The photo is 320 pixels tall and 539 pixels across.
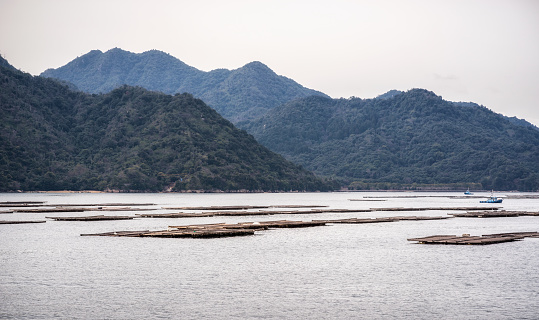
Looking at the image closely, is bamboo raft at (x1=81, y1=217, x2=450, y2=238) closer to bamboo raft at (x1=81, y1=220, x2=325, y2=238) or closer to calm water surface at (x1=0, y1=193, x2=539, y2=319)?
bamboo raft at (x1=81, y1=220, x2=325, y2=238)

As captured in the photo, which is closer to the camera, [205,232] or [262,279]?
[262,279]

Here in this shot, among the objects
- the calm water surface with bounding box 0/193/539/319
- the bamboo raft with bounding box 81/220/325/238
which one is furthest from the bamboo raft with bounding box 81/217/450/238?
the calm water surface with bounding box 0/193/539/319

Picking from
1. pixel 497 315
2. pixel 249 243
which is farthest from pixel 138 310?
pixel 249 243

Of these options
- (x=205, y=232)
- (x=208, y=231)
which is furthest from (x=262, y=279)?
(x=208, y=231)

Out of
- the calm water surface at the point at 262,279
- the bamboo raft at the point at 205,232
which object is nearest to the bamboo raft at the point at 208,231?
the bamboo raft at the point at 205,232

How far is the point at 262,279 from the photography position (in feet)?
137

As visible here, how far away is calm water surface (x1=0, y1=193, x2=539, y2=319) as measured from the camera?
3183 centimetres

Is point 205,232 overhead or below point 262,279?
overhead

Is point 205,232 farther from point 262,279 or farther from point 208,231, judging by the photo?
point 262,279

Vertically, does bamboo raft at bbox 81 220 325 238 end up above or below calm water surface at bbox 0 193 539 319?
above

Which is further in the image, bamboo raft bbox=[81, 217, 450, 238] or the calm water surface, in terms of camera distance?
bamboo raft bbox=[81, 217, 450, 238]

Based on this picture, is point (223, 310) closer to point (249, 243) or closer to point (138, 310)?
point (138, 310)

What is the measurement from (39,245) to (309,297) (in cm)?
3655

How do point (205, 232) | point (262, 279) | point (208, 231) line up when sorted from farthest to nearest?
point (208, 231)
point (205, 232)
point (262, 279)
